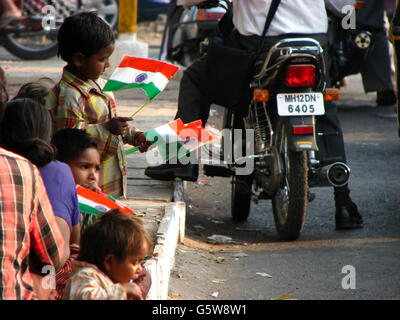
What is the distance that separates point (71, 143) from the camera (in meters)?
4.15

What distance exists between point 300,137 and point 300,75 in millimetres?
372

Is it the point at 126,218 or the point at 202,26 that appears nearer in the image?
the point at 126,218

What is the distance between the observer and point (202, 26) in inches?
467

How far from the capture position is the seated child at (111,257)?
341cm

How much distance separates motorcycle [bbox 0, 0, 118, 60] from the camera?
41.5 ft

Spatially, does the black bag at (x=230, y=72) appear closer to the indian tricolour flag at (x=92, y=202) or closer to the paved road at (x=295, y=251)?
the paved road at (x=295, y=251)

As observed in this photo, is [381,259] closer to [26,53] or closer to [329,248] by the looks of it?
[329,248]

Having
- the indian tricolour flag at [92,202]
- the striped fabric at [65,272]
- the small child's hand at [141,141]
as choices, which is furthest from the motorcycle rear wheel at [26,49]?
the striped fabric at [65,272]

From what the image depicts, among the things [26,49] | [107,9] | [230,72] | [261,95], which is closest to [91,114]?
[261,95]

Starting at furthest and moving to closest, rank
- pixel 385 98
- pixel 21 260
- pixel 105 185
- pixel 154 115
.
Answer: pixel 385 98 < pixel 154 115 < pixel 105 185 < pixel 21 260

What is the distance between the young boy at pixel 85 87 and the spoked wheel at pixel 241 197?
5.75ft

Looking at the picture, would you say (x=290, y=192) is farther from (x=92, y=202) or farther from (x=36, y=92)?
(x=92, y=202)

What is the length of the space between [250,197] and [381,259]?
1.25 metres

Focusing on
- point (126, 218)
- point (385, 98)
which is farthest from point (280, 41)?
point (385, 98)
